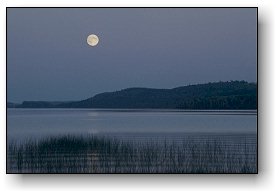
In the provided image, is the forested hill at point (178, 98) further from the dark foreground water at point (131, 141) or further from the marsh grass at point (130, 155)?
the marsh grass at point (130, 155)

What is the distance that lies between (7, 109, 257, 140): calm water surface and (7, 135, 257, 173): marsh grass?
0.17 feet

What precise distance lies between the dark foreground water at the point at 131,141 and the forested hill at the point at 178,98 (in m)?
0.05

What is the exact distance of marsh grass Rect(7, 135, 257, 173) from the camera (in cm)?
283

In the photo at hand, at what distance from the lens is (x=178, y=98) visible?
114 inches

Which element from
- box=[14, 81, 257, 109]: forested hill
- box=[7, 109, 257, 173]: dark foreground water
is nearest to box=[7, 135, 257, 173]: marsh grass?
box=[7, 109, 257, 173]: dark foreground water

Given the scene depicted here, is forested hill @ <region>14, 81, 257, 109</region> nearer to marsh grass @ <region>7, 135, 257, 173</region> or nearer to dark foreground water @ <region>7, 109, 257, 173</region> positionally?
dark foreground water @ <region>7, 109, 257, 173</region>

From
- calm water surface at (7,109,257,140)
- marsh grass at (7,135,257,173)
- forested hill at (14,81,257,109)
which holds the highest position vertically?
forested hill at (14,81,257,109)

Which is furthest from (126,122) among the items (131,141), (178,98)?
(178,98)

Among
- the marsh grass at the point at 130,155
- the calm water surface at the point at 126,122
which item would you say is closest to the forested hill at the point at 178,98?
the calm water surface at the point at 126,122

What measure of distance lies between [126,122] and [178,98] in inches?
15.1

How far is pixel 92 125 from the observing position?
112 inches

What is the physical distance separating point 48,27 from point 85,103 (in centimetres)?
56

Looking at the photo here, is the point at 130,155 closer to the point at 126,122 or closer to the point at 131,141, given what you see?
the point at 131,141

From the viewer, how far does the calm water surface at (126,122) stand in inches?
111
